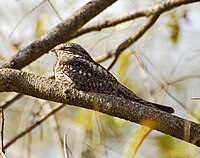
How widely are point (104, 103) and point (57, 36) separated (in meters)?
0.70

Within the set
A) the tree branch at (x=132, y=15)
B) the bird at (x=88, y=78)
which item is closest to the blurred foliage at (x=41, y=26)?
the tree branch at (x=132, y=15)

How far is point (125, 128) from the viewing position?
2.92 meters

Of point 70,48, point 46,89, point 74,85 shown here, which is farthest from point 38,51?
point 46,89

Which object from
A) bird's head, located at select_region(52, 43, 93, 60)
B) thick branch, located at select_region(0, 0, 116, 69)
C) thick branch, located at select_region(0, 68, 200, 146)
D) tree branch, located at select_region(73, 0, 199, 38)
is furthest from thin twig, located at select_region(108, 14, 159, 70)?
thick branch, located at select_region(0, 68, 200, 146)

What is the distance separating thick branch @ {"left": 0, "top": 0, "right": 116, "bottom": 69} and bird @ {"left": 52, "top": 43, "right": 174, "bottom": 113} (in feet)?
0.32

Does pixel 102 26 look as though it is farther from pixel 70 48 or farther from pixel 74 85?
pixel 74 85

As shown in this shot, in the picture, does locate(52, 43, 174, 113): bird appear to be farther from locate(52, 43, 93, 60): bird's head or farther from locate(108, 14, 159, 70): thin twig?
locate(108, 14, 159, 70): thin twig

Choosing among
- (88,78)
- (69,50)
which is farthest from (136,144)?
(69,50)

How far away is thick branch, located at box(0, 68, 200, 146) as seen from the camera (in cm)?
169

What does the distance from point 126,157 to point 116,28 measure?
4.42 feet

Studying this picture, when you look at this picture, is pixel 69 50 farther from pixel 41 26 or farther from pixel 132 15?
pixel 41 26

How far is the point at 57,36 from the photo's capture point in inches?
94.3

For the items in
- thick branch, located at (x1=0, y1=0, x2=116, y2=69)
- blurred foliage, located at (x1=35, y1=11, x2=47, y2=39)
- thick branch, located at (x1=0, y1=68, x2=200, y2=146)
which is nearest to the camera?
thick branch, located at (x1=0, y1=68, x2=200, y2=146)

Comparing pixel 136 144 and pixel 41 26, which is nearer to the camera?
pixel 136 144
